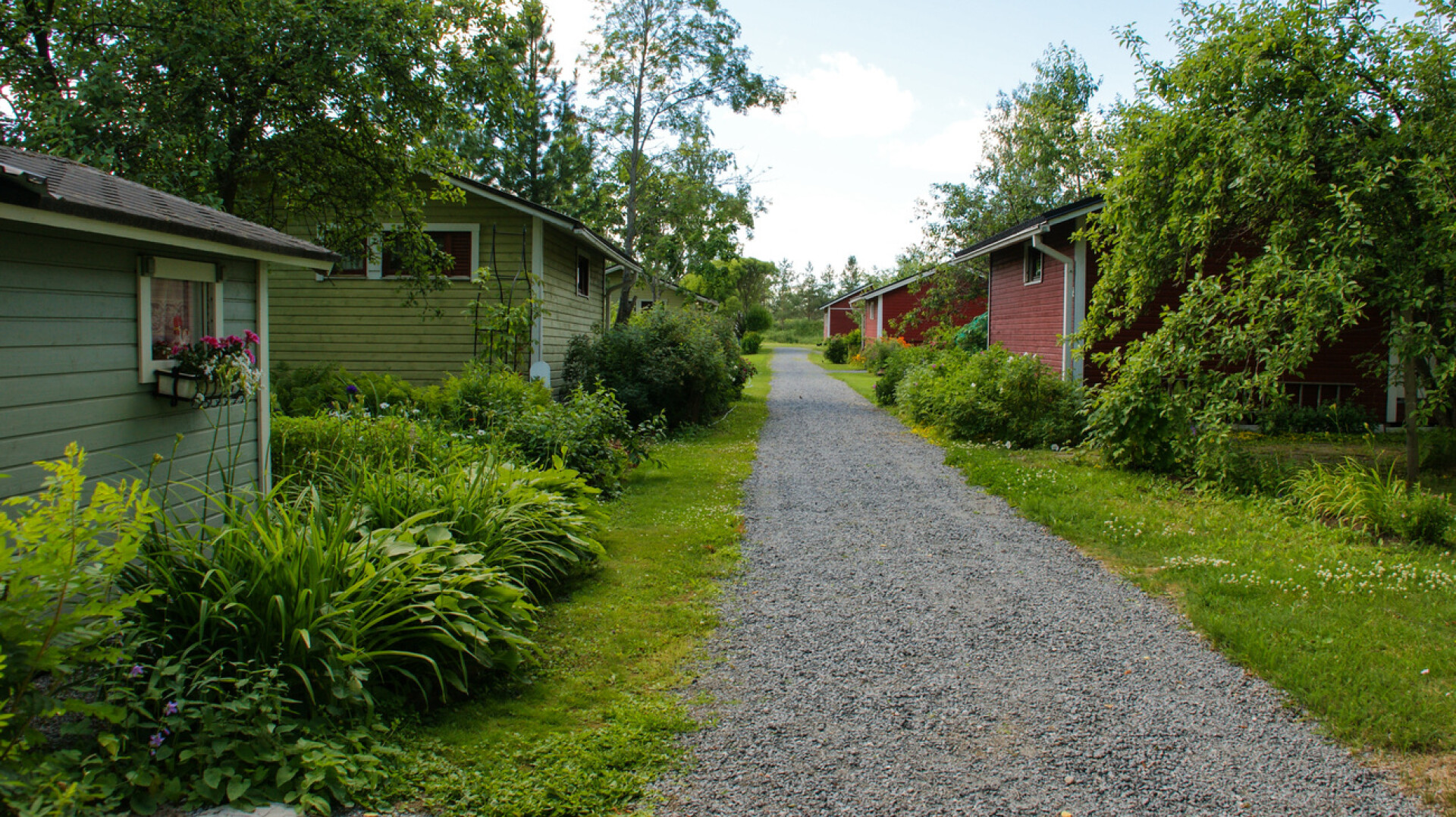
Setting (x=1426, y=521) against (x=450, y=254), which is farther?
(x=450, y=254)

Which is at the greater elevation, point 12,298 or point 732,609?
point 12,298

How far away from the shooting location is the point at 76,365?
404 centimetres

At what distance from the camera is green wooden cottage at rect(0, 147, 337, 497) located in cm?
366

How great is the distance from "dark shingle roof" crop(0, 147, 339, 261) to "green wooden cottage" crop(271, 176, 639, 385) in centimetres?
786

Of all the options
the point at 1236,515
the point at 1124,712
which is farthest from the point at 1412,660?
the point at 1236,515

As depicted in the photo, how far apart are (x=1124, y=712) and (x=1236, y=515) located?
438 centimetres

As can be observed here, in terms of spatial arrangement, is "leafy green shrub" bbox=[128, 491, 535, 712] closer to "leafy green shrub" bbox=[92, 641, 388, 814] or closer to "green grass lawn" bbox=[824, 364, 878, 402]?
"leafy green shrub" bbox=[92, 641, 388, 814]

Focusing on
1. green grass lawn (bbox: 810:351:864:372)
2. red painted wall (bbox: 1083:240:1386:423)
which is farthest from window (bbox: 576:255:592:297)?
green grass lawn (bbox: 810:351:864:372)

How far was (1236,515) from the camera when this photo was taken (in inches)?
283

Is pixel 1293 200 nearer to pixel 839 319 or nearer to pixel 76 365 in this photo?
pixel 76 365

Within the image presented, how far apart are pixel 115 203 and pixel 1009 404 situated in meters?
10.8

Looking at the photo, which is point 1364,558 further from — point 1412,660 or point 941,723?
point 941,723

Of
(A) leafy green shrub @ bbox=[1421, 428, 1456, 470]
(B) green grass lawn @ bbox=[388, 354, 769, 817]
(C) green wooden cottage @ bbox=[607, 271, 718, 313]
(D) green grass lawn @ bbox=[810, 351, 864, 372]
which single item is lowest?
(B) green grass lawn @ bbox=[388, 354, 769, 817]

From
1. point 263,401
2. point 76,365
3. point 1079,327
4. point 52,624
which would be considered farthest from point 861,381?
point 52,624
